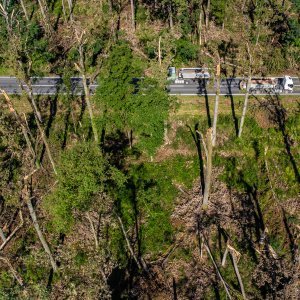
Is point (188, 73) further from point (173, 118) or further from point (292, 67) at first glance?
point (292, 67)

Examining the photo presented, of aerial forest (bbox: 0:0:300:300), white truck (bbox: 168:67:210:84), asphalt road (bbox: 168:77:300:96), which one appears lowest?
aerial forest (bbox: 0:0:300:300)

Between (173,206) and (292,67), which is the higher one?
(292,67)

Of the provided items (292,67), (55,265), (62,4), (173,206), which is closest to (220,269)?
(173,206)

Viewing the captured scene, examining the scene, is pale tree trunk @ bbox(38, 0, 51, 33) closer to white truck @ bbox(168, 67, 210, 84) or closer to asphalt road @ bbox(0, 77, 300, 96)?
asphalt road @ bbox(0, 77, 300, 96)

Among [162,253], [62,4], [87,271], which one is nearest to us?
[87,271]

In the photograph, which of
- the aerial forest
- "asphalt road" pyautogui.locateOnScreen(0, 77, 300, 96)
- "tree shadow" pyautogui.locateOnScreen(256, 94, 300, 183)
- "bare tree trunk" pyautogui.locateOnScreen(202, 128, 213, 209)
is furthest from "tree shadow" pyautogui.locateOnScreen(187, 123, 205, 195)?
"tree shadow" pyautogui.locateOnScreen(256, 94, 300, 183)

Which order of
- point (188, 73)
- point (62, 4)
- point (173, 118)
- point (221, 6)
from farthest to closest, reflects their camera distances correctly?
point (62, 4) → point (221, 6) → point (188, 73) → point (173, 118)

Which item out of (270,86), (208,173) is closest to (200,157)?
(208,173)

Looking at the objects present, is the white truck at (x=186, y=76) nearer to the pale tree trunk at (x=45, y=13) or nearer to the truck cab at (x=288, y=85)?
the truck cab at (x=288, y=85)
